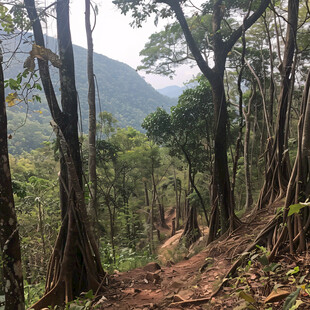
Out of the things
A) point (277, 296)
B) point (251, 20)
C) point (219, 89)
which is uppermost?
point (251, 20)

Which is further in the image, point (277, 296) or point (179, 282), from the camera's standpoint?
point (179, 282)

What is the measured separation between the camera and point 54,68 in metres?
3.87

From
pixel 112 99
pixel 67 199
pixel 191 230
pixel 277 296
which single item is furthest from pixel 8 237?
pixel 112 99

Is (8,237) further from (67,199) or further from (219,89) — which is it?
(219,89)

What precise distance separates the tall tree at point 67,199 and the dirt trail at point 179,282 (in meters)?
0.42

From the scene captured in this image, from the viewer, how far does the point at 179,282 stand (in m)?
3.64

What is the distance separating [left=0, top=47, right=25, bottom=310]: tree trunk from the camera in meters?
A: 2.14

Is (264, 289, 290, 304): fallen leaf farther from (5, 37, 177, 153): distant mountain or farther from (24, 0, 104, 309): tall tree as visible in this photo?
(5, 37, 177, 153): distant mountain

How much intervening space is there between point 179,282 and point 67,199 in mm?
1843

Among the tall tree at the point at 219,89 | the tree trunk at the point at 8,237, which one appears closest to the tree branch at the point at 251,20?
the tall tree at the point at 219,89

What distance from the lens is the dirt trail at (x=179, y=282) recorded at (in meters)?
3.07

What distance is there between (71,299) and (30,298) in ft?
5.45

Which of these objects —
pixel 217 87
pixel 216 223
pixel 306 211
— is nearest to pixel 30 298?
pixel 216 223

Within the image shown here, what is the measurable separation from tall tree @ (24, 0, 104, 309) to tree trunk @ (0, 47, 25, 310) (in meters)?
1.31
